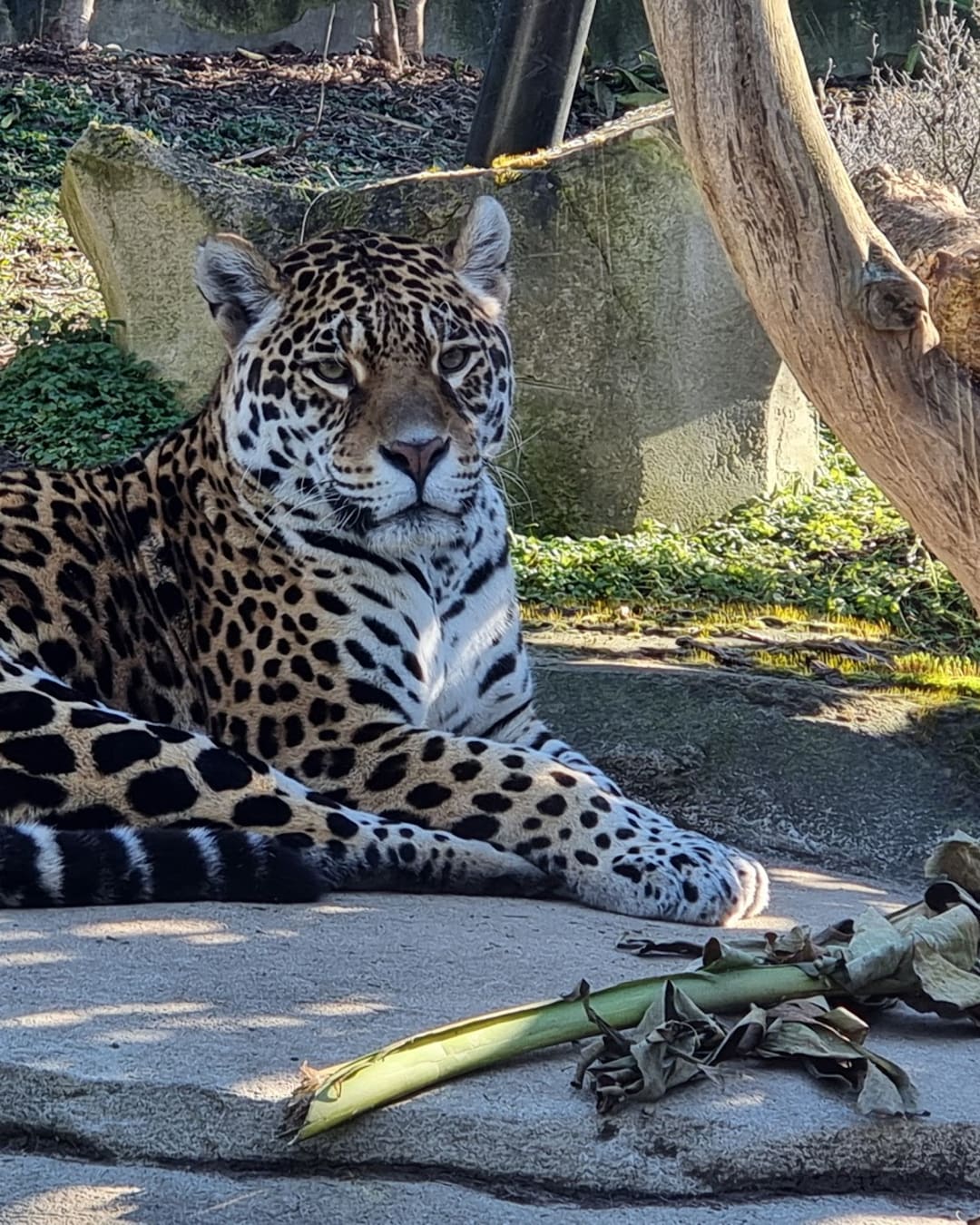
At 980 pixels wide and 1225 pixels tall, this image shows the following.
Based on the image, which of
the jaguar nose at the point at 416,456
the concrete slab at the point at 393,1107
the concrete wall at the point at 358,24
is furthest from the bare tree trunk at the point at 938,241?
the concrete wall at the point at 358,24

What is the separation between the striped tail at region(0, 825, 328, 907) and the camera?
494 cm

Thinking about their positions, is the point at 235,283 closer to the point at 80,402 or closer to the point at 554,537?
the point at 554,537

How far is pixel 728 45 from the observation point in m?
6.27

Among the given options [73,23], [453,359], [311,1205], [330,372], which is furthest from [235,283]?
[73,23]

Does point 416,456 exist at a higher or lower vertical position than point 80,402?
higher

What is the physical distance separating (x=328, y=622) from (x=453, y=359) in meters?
0.99

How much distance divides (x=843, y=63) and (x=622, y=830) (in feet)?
61.1

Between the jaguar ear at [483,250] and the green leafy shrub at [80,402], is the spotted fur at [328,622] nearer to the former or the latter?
the jaguar ear at [483,250]

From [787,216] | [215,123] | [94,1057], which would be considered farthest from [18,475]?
[215,123]

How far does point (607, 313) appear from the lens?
41.7 feet

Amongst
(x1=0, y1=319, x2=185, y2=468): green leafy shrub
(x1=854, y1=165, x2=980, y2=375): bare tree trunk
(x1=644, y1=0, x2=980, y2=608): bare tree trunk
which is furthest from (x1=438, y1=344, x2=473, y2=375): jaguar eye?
(x1=0, y1=319, x2=185, y2=468): green leafy shrub

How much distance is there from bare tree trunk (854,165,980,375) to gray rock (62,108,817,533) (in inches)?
175

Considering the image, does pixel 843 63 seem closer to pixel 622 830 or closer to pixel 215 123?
pixel 215 123

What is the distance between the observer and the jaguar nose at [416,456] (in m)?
5.97
